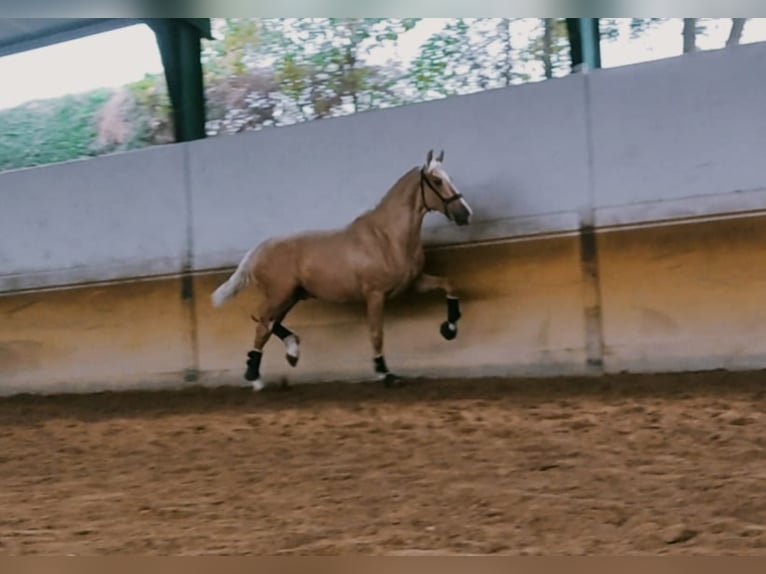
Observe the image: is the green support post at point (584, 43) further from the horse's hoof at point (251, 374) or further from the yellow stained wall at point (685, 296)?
the horse's hoof at point (251, 374)

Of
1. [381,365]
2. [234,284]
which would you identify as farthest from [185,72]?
[381,365]

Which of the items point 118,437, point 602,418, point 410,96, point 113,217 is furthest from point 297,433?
point 113,217

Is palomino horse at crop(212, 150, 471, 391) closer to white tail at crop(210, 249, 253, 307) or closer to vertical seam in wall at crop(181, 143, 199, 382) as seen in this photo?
white tail at crop(210, 249, 253, 307)

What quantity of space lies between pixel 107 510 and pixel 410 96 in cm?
244

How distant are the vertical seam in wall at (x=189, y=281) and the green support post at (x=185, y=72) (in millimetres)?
154

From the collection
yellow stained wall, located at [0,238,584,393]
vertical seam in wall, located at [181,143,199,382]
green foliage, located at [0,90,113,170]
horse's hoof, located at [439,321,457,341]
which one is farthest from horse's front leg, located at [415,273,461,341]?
green foliage, located at [0,90,113,170]

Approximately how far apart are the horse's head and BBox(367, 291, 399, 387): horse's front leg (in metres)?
0.47

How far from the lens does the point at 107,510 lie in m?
2.07

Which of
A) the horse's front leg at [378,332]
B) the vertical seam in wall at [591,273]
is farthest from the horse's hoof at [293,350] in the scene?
the vertical seam in wall at [591,273]

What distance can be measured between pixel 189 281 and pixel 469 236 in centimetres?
154

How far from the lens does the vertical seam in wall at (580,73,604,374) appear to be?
131 inches

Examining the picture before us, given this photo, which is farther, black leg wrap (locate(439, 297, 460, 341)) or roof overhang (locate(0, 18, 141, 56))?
roof overhang (locate(0, 18, 141, 56))

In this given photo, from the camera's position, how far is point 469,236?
3.63 meters

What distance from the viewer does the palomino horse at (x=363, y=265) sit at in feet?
11.4
